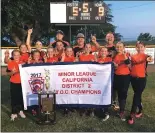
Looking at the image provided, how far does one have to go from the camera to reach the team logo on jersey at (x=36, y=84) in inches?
296

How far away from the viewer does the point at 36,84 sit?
753 centimetres

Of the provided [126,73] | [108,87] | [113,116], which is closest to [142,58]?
[126,73]

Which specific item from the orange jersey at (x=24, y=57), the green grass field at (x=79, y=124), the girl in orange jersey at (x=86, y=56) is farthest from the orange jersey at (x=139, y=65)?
the orange jersey at (x=24, y=57)

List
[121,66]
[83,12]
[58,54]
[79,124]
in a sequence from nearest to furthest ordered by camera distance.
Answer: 1. [79,124]
2. [121,66]
3. [58,54]
4. [83,12]

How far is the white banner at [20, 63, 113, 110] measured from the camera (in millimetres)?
7539

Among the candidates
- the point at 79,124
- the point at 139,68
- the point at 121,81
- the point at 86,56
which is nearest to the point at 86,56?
the point at 86,56

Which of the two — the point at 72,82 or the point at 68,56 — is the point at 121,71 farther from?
the point at 68,56

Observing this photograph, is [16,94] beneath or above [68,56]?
beneath

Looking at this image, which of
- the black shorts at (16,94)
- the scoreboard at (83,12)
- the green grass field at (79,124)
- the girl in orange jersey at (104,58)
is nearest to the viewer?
the green grass field at (79,124)

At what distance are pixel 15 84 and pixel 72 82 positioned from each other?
1.26m

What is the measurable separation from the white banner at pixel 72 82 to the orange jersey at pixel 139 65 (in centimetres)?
53

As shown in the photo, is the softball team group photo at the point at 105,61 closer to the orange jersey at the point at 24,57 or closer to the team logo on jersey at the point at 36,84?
the orange jersey at the point at 24,57

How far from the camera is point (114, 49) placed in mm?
7914

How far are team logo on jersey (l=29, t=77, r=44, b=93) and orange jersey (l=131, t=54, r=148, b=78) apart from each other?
6.55 feet
